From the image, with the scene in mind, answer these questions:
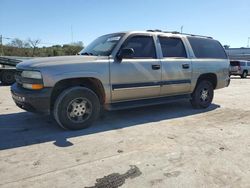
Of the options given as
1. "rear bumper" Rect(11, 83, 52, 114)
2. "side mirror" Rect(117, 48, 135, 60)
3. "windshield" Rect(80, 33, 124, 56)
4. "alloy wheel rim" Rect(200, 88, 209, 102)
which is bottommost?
"alloy wheel rim" Rect(200, 88, 209, 102)

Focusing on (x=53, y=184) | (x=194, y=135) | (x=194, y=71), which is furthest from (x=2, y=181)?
(x=194, y=71)

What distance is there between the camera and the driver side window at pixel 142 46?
5754 mm

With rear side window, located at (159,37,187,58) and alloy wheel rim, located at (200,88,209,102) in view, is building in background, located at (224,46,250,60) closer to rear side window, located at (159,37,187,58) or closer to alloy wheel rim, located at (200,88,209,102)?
alloy wheel rim, located at (200,88,209,102)

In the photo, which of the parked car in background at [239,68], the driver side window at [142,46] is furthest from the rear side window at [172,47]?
the parked car in background at [239,68]

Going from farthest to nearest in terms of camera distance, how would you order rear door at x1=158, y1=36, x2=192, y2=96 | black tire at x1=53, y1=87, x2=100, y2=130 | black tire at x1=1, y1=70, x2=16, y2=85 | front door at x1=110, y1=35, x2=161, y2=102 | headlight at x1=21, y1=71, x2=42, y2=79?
black tire at x1=1, y1=70, x2=16, y2=85, rear door at x1=158, y1=36, x2=192, y2=96, front door at x1=110, y1=35, x2=161, y2=102, black tire at x1=53, y1=87, x2=100, y2=130, headlight at x1=21, y1=71, x2=42, y2=79

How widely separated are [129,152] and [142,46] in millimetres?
2722

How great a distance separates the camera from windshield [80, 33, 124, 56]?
5578mm

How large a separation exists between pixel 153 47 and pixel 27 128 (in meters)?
3.18

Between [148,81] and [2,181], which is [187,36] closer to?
[148,81]

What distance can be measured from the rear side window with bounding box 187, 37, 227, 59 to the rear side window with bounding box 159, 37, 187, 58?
1.45ft

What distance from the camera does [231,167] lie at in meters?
3.59

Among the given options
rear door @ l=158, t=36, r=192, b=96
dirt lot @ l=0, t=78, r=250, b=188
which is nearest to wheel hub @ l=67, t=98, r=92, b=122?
dirt lot @ l=0, t=78, r=250, b=188

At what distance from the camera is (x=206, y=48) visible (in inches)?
295

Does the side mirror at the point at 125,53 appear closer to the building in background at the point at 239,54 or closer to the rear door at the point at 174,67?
the rear door at the point at 174,67
